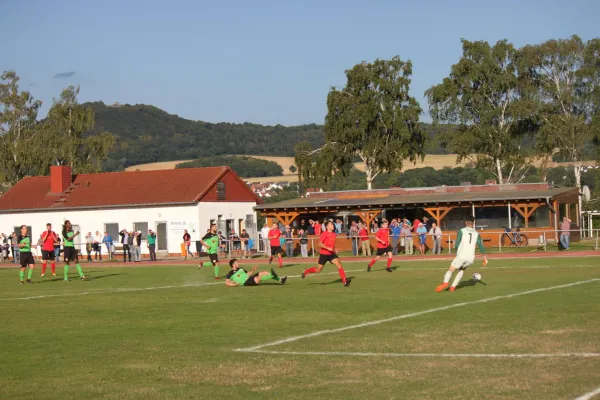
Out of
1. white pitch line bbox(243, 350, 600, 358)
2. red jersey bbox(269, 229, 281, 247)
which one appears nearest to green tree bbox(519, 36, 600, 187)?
red jersey bbox(269, 229, 281, 247)

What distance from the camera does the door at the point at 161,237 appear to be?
54188mm

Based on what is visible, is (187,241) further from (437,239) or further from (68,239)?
(68,239)

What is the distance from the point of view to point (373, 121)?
2542 inches

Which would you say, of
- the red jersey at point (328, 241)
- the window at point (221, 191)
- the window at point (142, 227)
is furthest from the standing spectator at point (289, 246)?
the red jersey at point (328, 241)

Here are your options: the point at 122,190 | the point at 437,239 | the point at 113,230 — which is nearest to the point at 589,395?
the point at 437,239

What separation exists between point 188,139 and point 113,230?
12992 centimetres

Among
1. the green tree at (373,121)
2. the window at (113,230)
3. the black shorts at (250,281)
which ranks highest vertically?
the green tree at (373,121)

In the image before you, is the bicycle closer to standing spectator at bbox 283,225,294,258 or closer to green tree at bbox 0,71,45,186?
standing spectator at bbox 283,225,294,258

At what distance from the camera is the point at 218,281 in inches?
1057

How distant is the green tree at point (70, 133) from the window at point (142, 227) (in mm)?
18656

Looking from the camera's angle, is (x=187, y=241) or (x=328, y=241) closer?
(x=328, y=241)

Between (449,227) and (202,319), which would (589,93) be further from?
(202,319)

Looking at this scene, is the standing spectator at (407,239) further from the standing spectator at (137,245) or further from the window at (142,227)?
the window at (142,227)

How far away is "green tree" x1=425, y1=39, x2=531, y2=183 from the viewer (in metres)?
60.3
